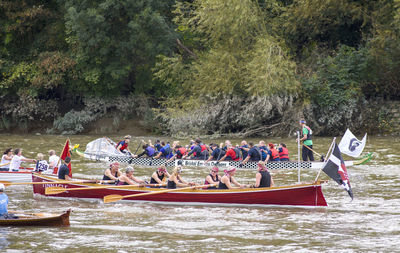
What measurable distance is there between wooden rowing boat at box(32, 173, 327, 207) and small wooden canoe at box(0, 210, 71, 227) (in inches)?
145

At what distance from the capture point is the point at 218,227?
16.1 metres

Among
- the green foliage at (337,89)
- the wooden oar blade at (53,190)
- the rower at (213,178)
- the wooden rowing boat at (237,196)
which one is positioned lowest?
the wooden rowing boat at (237,196)

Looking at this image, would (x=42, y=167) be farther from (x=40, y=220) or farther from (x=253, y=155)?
(x=253, y=155)

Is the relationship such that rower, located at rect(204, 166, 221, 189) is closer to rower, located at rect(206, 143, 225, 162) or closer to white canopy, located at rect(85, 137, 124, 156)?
rower, located at rect(206, 143, 225, 162)

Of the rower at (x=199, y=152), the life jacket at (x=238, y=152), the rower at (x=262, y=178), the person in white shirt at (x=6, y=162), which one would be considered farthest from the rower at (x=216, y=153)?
the person in white shirt at (x=6, y=162)

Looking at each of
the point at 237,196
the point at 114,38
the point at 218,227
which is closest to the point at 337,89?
the point at 114,38

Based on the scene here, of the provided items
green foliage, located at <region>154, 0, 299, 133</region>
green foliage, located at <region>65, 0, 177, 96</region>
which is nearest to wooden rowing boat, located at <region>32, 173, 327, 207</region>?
green foliage, located at <region>154, 0, 299, 133</region>

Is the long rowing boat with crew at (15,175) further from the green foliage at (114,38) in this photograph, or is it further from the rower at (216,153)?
the green foliage at (114,38)

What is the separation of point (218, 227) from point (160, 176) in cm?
494

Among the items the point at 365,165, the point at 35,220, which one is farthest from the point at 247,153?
the point at 35,220

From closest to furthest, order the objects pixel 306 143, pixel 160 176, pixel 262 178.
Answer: pixel 262 178
pixel 160 176
pixel 306 143

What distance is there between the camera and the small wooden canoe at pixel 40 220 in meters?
15.8

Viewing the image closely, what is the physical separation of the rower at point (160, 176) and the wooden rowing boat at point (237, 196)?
2.77 ft

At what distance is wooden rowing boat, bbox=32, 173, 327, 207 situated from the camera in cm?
1814
